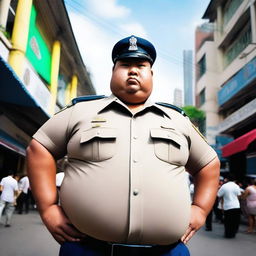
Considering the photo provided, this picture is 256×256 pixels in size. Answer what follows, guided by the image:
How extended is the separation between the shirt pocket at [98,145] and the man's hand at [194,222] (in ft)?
1.82

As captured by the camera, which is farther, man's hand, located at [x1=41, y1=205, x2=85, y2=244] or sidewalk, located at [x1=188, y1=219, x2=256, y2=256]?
sidewalk, located at [x1=188, y1=219, x2=256, y2=256]

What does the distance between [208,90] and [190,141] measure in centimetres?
2103

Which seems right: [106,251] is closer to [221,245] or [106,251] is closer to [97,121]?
[97,121]

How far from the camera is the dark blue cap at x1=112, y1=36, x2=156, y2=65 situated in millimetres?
1577

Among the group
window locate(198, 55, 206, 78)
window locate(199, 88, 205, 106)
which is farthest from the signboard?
window locate(199, 88, 205, 106)

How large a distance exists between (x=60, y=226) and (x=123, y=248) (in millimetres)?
325

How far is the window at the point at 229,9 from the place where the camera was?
17.0m

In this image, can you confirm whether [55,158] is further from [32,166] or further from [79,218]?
[79,218]

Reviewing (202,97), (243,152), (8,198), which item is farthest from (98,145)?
(202,97)

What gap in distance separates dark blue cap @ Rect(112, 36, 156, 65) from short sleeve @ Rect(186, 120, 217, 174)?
507 mm

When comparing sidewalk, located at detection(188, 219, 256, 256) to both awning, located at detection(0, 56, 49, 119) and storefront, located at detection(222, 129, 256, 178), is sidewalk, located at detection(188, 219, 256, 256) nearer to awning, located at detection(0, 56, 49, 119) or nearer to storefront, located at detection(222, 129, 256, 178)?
storefront, located at detection(222, 129, 256, 178)

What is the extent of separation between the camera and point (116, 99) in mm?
1490

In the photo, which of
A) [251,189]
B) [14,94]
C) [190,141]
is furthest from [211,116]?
[190,141]

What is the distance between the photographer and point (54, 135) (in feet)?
4.73
